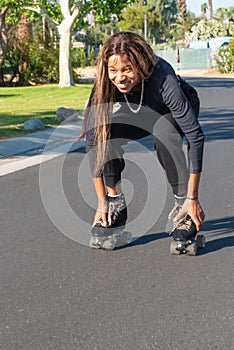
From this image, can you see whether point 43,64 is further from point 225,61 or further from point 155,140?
point 155,140

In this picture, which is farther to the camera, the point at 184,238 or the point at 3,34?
the point at 3,34

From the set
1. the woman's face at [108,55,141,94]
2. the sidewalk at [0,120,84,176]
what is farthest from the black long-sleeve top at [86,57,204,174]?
the sidewalk at [0,120,84,176]

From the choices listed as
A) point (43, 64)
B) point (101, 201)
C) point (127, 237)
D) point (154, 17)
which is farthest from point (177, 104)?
point (154, 17)

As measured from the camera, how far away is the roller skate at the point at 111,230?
4996 mm

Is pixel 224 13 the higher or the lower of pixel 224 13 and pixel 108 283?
the lower

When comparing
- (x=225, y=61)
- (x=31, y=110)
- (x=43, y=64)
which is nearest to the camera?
(x=31, y=110)

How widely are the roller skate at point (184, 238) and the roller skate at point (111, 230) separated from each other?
16.6 inches

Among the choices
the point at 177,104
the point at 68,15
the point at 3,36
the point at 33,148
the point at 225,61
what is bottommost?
the point at 225,61

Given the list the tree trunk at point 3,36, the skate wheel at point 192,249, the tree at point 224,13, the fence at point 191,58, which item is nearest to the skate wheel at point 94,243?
the skate wheel at point 192,249

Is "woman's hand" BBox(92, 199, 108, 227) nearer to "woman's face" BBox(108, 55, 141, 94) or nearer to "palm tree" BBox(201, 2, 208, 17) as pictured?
"woman's face" BBox(108, 55, 141, 94)

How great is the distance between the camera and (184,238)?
4.76 meters

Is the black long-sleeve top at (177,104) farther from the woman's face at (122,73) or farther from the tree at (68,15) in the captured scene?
the tree at (68,15)

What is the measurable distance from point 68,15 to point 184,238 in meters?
28.4

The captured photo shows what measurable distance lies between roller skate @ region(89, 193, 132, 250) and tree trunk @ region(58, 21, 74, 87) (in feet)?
88.7
